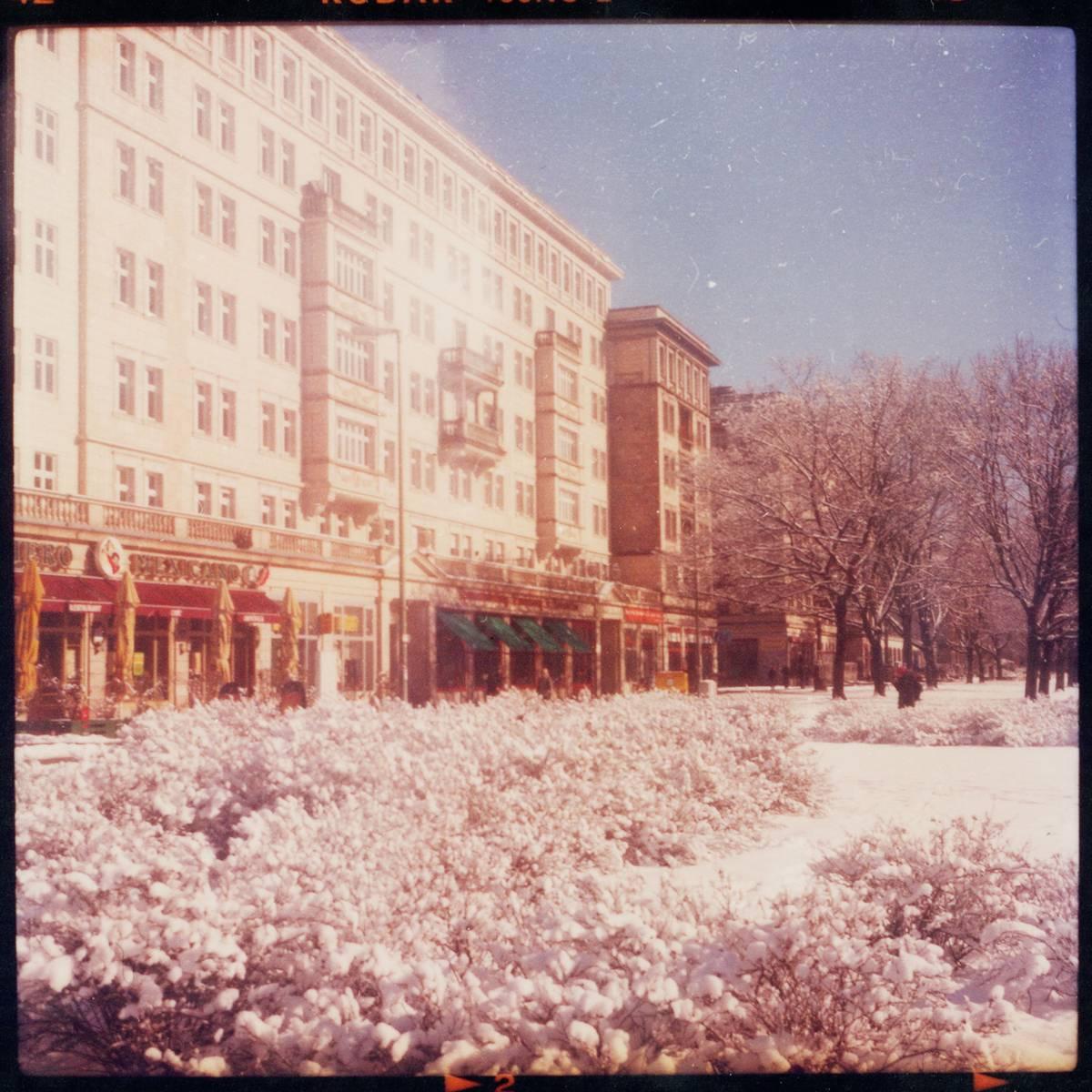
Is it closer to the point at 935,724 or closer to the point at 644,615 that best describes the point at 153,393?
the point at 644,615

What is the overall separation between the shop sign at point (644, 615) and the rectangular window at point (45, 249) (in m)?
2.68

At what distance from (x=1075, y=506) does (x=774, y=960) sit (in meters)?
2.22

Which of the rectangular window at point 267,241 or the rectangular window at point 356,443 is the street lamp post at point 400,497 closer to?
the rectangular window at point 356,443

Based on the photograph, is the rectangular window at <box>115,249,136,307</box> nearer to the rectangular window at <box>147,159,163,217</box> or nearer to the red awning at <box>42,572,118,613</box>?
the rectangular window at <box>147,159,163,217</box>

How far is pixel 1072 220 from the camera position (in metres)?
4.59

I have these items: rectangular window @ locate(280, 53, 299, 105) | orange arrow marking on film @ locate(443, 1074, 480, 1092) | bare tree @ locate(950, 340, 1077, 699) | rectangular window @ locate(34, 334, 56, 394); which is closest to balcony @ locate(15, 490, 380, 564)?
rectangular window @ locate(34, 334, 56, 394)

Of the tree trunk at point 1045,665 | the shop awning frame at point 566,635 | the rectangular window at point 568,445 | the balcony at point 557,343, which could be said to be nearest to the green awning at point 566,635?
the shop awning frame at point 566,635

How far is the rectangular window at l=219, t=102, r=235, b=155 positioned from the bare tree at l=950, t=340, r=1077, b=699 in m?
3.10

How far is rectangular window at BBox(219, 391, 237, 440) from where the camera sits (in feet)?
14.9

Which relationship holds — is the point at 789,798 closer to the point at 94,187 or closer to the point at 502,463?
the point at 502,463

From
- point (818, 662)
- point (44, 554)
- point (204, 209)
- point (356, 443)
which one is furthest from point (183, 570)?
point (818, 662)

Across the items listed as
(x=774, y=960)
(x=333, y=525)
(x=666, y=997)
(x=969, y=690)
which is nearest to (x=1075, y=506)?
(x=969, y=690)

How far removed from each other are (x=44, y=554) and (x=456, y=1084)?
2.48 m

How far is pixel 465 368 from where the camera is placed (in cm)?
497
